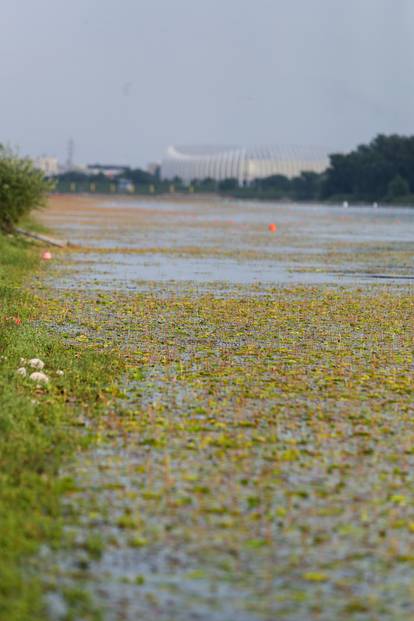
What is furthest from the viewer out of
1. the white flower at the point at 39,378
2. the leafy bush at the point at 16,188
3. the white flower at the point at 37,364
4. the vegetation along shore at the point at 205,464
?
the leafy bush at the point at 16,188

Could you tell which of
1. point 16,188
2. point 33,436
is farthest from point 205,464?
point 16,188

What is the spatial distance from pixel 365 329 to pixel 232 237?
40387 millimetres

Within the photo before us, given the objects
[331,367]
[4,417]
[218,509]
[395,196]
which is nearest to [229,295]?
[331,367]

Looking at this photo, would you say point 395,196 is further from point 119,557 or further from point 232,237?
point 119,557

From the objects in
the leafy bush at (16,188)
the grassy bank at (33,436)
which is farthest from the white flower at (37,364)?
the leafy bush at (16,188)

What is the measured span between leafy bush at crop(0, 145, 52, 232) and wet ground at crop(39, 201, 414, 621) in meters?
21.0

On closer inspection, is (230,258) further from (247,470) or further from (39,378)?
(247,470)

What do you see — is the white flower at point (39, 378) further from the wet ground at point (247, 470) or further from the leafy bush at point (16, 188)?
the leafy bush at point (16, 188)

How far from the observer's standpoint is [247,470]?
9516mm

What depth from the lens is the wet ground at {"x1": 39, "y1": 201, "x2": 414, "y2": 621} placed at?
689cm

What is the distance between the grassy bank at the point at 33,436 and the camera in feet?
22.7

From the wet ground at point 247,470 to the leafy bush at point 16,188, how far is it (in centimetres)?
2098

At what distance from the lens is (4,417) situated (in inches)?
427

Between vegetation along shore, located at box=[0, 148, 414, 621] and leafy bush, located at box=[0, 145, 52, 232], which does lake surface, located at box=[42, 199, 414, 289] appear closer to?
leafy bush, located at box=[0, 145, 52, 232]
